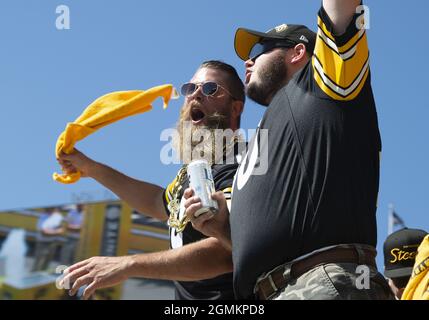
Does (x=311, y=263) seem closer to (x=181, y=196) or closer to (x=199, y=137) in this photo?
(x=181, y=196)

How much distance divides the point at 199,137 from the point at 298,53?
0.93 metres

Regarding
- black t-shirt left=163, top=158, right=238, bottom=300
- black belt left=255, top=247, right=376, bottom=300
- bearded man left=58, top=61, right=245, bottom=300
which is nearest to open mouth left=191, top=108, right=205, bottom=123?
bearded man left=58, top=61, right=245, bottom=300

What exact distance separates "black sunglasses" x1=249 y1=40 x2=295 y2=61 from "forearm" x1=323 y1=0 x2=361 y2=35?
1091mm

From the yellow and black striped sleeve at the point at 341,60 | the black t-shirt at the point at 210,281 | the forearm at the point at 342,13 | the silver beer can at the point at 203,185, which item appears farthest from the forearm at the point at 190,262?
the forearm at the point at 342,13

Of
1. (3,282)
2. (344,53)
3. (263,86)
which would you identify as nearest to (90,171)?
(263,86)

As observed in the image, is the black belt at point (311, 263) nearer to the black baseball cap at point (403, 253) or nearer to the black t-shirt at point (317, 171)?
the black t-shirt at point (317, 171)

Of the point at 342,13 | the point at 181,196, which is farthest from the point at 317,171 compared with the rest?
the point at 181,196

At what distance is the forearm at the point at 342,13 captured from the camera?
2996 mm

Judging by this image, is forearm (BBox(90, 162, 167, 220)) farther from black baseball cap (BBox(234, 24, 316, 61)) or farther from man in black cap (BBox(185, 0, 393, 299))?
man in black cap (BBox(185, 0, 393, 299))

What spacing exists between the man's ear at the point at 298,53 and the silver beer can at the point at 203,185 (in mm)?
864

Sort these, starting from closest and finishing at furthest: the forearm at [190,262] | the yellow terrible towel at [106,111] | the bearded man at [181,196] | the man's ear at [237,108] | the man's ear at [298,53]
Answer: the bearded man at [181,196] < the forearm at [190,262] < the man's ear at [298,53] < the yellow terrible towel at [106,111] < the man's ear at [237,108]

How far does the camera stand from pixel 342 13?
3004mm

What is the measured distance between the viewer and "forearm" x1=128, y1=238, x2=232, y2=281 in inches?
153
